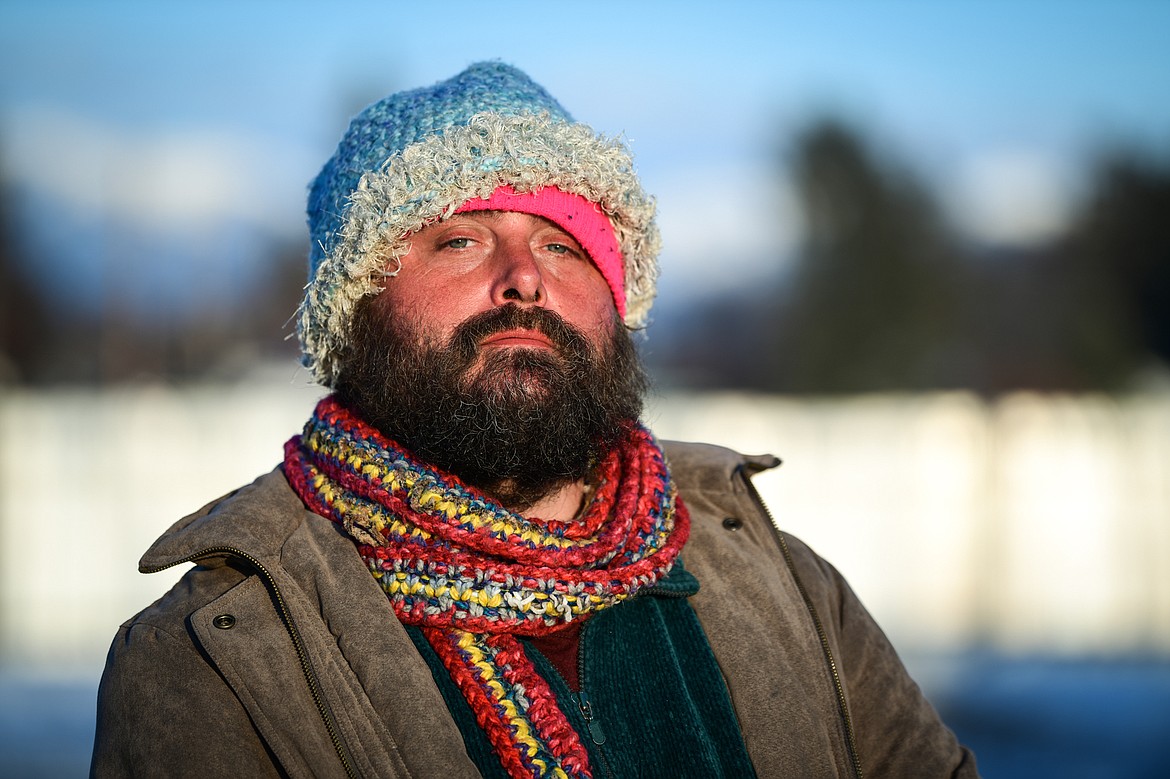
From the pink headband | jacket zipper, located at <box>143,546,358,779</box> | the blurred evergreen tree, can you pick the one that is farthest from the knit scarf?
the blurred evergreen tree

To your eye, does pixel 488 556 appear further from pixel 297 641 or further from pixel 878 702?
pixel 878 702

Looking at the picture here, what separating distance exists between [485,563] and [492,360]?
41cm

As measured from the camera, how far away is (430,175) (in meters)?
2.16

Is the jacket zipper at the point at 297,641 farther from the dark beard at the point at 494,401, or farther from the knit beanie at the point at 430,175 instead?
the knit beanie at the point at 430,175

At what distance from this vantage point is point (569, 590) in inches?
79.0

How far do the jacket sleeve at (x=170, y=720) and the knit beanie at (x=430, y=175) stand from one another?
2.75 ft

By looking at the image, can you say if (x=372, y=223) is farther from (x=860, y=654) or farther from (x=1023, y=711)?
(x=1023, y=711)

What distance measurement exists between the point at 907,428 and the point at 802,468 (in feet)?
3.44

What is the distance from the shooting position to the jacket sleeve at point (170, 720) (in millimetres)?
1697

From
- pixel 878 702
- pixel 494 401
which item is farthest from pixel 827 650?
pixel 494 401

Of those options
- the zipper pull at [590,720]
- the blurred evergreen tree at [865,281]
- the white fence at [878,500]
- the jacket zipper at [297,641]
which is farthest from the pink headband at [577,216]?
the blurred evergreen tree at [865,281]

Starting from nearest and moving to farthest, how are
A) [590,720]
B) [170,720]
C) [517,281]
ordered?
[170,720]
[590,720]
[517,281]

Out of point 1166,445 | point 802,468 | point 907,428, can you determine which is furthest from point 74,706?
point 1166,445

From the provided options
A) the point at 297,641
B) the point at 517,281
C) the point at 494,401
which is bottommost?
the point at 297,641
